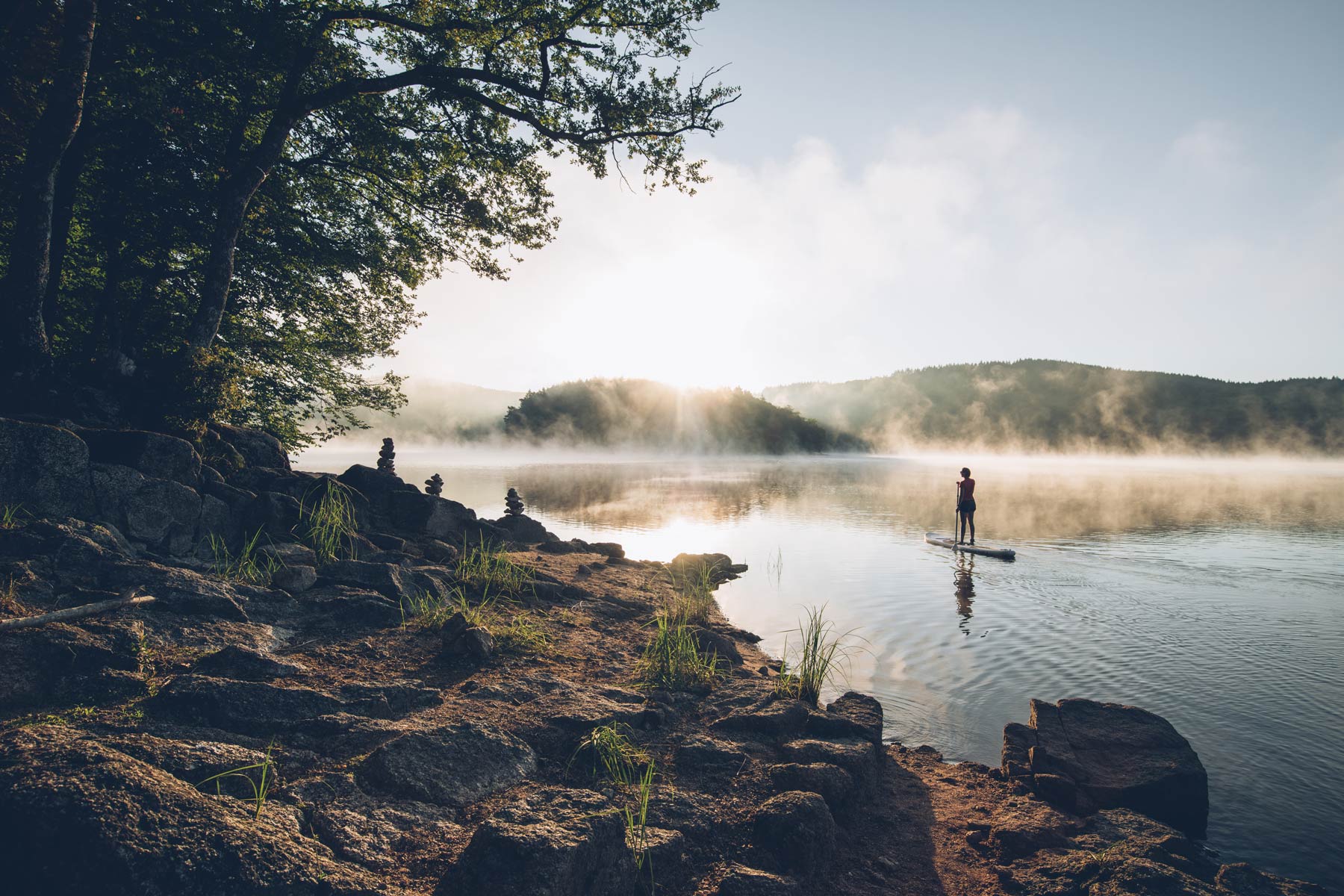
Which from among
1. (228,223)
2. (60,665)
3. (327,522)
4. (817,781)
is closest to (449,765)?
(60,665)

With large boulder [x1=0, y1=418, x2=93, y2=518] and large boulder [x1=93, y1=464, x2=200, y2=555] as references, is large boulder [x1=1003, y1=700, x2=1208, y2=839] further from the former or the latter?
large boulder [x1=0, y1=418, x2=93, y2=518]

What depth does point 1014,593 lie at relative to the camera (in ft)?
46.7

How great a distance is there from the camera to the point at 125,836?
8.47 ft

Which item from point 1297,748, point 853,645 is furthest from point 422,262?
point 1297,748

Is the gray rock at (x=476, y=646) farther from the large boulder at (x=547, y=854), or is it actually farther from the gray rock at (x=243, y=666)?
the large boulder at (x=547, y=854)

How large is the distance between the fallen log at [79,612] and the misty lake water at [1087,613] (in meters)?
8.23

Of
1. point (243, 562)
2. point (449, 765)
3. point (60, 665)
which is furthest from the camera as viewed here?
point (243, 562)

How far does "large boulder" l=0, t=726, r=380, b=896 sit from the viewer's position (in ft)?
8.03

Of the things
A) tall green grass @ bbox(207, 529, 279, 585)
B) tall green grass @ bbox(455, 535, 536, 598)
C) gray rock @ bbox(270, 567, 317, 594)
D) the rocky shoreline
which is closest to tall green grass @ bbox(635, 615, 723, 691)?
the rocky shoreline

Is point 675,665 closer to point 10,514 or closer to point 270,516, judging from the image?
point 270,516

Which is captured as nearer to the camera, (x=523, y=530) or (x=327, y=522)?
(x=327, y=522)

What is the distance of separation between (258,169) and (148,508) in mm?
6854

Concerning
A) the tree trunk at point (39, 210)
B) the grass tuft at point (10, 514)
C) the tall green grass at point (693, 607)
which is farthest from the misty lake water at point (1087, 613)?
the tree trunk at point (39, 210)

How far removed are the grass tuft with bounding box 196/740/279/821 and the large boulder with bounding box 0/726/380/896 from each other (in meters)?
0.19
